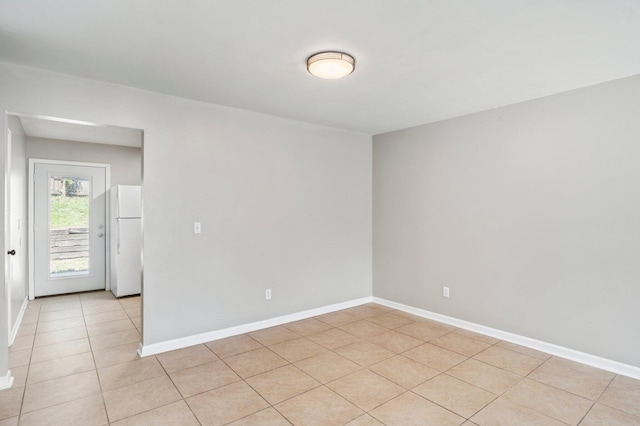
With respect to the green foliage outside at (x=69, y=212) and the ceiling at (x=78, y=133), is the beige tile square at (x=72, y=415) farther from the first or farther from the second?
the green foliage outside at (x=69, y=212)

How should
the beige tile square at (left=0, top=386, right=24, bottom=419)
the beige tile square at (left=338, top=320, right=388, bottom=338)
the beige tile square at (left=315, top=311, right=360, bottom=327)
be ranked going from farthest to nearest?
the beige tile square at (left=315, top=311, right=360, bottom=327) < the beige tile square at (left=338, top=320, right=388, bottom=338) < the beige tile square at (left=0, top=386, right=24, bottom=419)

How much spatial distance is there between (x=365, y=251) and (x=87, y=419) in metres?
3.58

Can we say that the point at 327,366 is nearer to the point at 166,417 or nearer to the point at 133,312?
the point at 166,417

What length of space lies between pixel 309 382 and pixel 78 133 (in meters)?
4.63

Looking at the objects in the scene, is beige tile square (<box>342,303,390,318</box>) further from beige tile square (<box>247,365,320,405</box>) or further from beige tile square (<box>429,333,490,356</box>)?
beige tile square (<box>247,365,320,405</box>)

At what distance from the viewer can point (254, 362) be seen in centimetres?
308

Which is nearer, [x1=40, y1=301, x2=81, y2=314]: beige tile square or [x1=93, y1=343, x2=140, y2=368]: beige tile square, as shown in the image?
[x1=93, y1=343, x2=140, y2=368]: beige tile square

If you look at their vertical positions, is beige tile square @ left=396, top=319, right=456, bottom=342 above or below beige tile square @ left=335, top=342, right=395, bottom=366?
above

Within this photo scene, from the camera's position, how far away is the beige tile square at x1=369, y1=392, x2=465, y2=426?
87.5 inches

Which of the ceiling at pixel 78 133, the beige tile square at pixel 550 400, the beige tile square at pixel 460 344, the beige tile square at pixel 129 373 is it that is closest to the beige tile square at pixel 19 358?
the beige tile square at pixel 129 373

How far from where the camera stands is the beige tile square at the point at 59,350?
124 inches

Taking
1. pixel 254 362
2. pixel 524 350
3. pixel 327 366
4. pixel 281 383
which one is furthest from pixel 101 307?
pixel 524 350

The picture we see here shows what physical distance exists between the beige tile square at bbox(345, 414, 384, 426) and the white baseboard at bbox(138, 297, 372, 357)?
1880mm

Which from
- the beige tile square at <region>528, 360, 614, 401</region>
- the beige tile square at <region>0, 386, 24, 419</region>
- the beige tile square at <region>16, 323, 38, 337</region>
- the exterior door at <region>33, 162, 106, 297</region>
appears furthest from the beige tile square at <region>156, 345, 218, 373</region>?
the exterior door at <region>33, 162, 106, 297</region>
